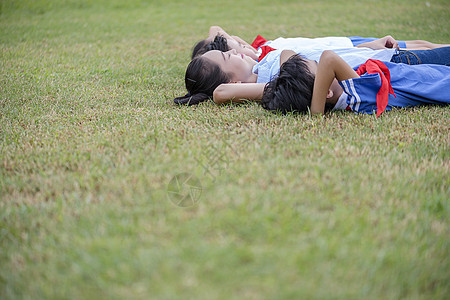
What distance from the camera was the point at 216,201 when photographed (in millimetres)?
1762

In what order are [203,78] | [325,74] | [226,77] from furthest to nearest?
[226,77] → [203,78] → [325,74]

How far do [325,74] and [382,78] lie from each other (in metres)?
→ 0.53

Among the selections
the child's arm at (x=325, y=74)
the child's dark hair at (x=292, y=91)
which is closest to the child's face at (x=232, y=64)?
the child's dark hair at (x=292, y=91)

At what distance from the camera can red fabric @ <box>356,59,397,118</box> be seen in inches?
123

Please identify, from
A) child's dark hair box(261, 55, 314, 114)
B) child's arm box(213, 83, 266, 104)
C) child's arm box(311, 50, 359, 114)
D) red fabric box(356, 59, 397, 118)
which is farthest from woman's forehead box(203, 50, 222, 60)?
red fabric box(356, 59, 397, 118)

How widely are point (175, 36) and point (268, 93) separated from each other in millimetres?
5727

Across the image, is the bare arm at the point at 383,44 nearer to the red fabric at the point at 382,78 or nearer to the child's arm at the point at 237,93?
the red fabric at the point at 382,78

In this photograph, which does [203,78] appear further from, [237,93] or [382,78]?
[382,78]

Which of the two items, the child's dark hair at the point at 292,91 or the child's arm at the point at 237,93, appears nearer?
the child's dark hair at the point at 292,91

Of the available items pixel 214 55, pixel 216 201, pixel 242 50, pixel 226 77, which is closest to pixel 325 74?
pixel 226 77

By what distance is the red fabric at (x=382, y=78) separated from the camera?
3113 mm

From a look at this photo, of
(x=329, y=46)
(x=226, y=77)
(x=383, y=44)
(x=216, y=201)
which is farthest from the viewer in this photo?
(x=329, y=46)

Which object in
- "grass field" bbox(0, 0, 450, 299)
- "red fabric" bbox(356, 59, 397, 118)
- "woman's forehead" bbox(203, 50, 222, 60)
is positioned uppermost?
"woman's forehead" bbox(203, 50, 222, 60)

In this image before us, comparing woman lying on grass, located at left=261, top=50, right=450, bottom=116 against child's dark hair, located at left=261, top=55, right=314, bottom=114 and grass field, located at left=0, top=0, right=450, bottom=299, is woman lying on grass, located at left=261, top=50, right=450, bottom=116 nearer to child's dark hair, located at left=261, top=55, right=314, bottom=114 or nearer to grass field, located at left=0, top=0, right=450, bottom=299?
child's dark hair, located at left=261, top=55, right=314, bottom=114
